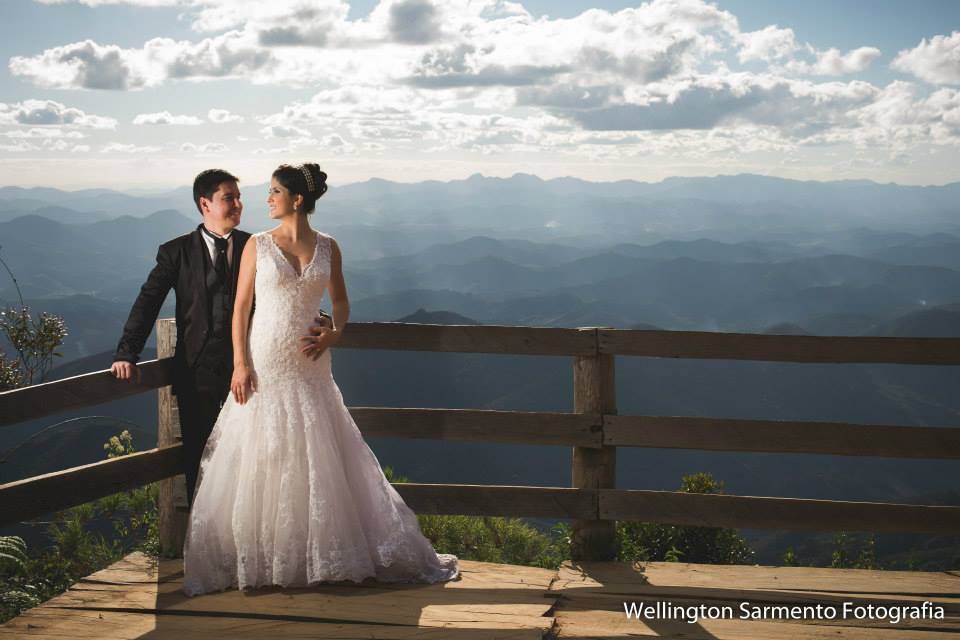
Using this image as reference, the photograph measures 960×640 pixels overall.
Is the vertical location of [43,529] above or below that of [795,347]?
below

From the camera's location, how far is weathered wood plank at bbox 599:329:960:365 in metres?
4.75

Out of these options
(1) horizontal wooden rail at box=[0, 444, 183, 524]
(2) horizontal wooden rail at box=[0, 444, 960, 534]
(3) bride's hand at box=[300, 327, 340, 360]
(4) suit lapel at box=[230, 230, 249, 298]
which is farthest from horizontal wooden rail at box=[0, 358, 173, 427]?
(3) bride's hand at box=[300, 327, 340, 360]

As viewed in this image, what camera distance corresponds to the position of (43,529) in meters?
6.21

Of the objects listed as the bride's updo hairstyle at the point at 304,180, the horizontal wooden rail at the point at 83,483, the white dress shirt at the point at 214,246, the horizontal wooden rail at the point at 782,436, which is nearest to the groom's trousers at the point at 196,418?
the horizontal wooden rail at the point at 83,483

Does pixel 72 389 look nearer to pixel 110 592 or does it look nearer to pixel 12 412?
pixel 12 412

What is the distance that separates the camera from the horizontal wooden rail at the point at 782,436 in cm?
475

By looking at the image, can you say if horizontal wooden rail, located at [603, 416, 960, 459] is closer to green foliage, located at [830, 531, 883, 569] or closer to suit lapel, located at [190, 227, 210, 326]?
green foliage, located at [830, 531, 883, 569]

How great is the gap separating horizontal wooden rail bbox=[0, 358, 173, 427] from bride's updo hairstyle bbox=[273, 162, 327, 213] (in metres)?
1.21

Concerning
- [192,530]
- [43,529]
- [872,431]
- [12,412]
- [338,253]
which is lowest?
[43,529]

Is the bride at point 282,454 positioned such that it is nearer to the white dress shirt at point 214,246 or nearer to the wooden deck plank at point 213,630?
the white dress shirt at point 214,246

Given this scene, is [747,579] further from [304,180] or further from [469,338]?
[304,180]

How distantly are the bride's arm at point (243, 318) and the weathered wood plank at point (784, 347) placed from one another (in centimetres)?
194

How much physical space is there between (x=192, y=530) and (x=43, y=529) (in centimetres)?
262

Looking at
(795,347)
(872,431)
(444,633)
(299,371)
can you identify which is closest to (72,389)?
(299,371)
